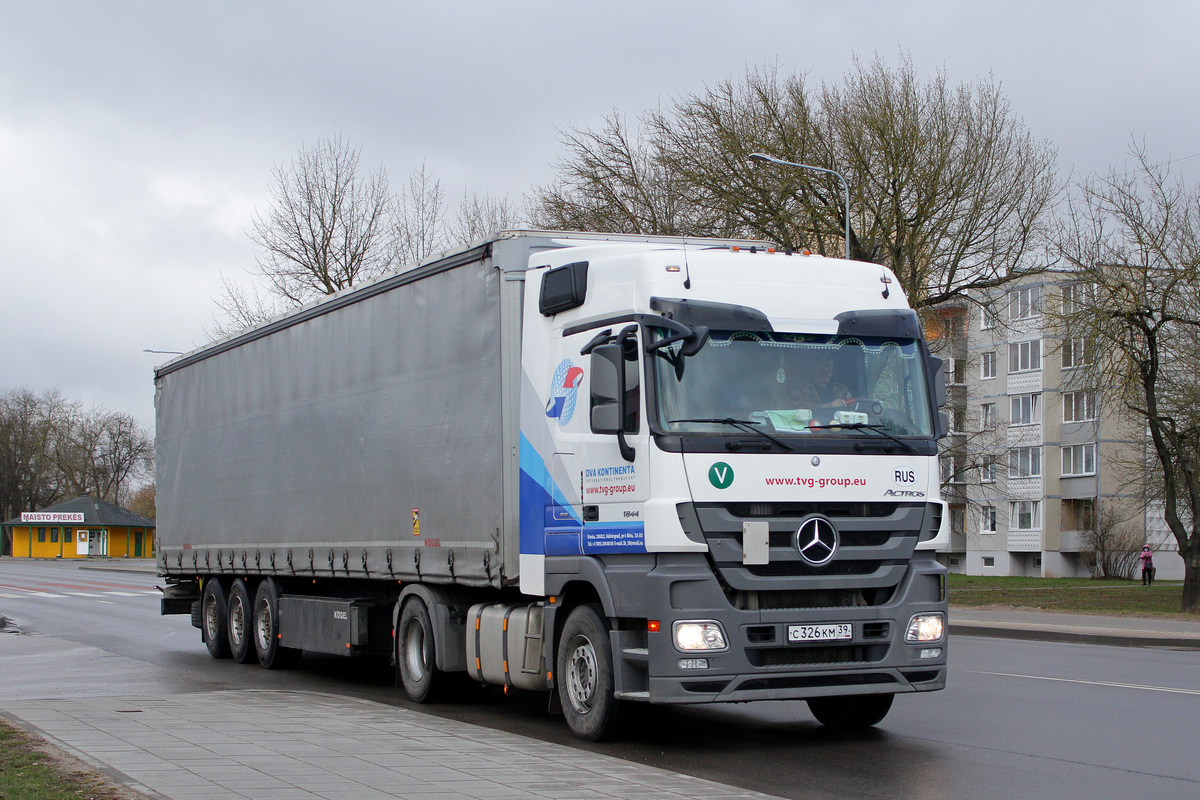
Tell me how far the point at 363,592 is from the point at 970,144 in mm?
22971

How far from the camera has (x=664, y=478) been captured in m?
8.57

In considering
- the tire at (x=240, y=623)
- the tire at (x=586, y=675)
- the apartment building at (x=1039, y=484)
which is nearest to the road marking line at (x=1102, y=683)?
the tire at (x=586, y=675)

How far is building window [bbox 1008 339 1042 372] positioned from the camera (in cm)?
6994

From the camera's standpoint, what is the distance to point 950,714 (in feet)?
35.9

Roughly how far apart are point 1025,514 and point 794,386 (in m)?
64.2

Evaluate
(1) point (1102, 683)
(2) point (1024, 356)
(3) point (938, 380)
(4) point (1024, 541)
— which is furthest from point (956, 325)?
(2) point (1024, 356)

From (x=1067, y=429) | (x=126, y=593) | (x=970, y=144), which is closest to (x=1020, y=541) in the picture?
(x=1067, y=429)

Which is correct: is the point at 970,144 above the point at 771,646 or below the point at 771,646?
above

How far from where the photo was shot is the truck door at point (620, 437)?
873cm

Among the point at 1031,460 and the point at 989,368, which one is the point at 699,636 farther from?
the point at 989,368

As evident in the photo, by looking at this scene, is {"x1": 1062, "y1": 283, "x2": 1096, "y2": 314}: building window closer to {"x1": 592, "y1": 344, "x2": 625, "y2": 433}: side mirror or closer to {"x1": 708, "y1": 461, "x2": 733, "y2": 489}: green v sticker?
Answer: {"x1": 708, "y1": 461, "x2": 733, "y2": 489}: green v sticker

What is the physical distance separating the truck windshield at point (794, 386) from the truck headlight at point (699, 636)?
124 cm

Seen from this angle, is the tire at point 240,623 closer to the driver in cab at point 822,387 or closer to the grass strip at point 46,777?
the grass strip at point 46,777

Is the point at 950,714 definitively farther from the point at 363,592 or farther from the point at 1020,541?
the point at 1020,541
